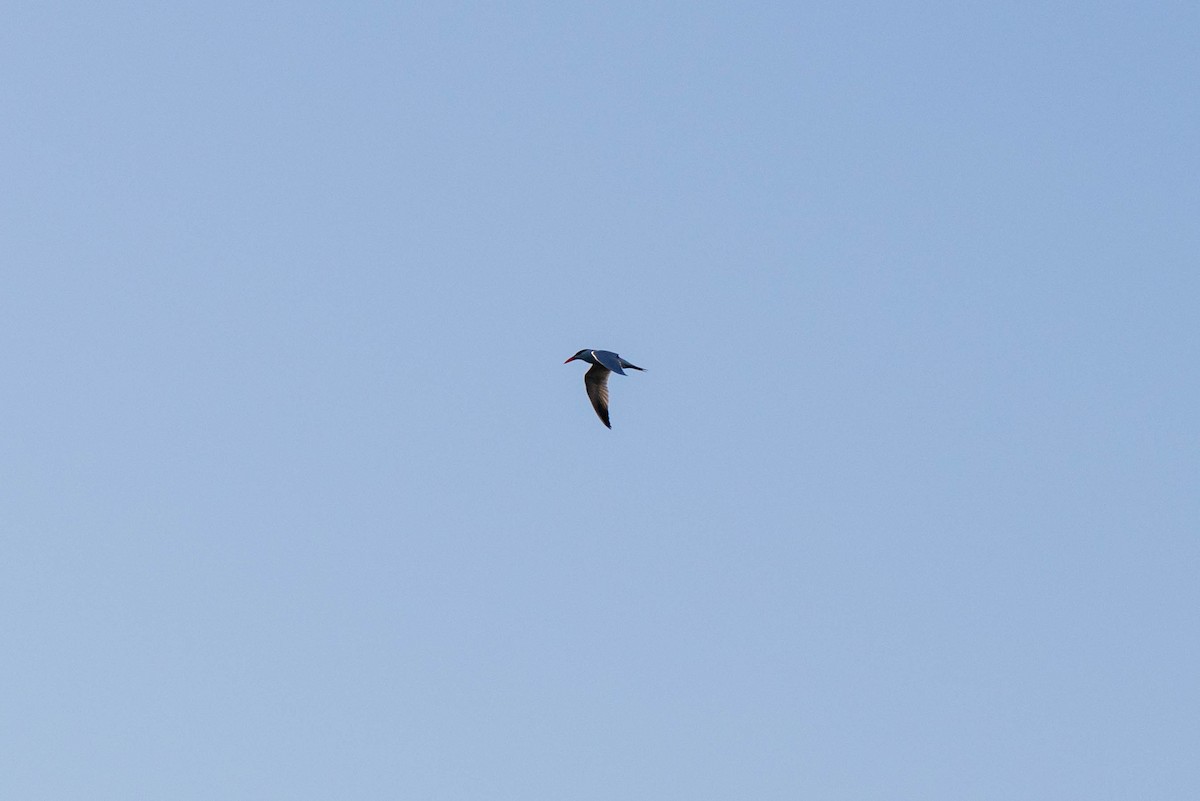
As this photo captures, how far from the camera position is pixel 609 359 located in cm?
7344

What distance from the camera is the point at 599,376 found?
75.2m

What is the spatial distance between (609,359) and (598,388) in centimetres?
200

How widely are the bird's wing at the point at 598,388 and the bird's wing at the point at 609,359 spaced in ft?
2.36

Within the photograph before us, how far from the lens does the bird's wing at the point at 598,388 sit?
74.8 m

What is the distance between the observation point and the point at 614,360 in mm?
73500

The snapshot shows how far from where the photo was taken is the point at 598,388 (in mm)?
75062

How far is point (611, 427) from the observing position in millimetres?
73125

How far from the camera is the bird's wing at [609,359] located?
A: 72.6m

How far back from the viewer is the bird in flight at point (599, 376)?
7350 cm

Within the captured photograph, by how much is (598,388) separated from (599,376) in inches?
19.0

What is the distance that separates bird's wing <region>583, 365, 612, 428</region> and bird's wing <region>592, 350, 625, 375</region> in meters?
0.72

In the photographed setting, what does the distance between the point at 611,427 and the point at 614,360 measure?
2.56 meters

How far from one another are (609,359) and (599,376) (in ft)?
6.22

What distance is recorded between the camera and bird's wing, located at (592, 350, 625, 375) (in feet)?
238
